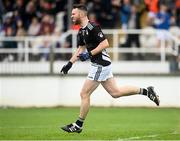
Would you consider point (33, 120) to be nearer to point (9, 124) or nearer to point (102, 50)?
point (9, 124)

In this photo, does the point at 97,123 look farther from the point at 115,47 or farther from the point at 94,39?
the point at 115,47

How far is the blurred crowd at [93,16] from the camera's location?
25391mm

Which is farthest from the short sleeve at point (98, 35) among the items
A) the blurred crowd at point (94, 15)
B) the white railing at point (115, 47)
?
the blurred crowd at point (94, 15)

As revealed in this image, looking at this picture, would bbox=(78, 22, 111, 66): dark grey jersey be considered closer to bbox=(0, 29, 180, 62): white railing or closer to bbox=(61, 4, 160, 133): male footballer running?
bbox=(61, 4, 160, 133): male footballer running

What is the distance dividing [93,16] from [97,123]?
822 centimetres

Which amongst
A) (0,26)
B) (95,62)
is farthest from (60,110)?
(95,62)

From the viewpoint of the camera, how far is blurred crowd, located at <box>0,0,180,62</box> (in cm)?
2539

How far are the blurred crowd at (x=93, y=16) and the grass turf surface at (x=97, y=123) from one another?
3.25 metres

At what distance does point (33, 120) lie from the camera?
18953mm

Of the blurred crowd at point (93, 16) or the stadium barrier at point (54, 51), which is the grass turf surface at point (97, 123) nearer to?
the stadium barrier at point (54, 51)

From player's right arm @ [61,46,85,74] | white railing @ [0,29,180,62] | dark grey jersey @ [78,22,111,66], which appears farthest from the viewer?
white railing @ [0,29,180,62]

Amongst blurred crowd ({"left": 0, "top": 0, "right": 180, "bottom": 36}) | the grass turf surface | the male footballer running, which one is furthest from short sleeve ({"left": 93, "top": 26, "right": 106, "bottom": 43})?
blurred crowd ({"left": 0, "top": 0, "right": 180, "bottom": 36})

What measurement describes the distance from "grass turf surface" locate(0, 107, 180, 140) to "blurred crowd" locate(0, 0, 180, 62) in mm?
3255

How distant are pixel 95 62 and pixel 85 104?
0.84 meters
